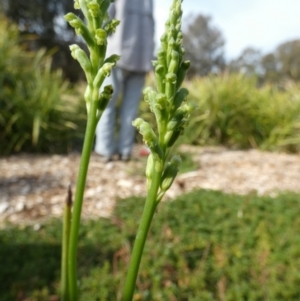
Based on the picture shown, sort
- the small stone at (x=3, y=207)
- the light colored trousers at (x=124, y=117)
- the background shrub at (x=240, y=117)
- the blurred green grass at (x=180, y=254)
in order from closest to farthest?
the blurred green grass at (x=180, y=254), the small stone at (x=3, y=207), the light colored trousers at (x=124, y=117), the background shrub at (x=240, y=117)

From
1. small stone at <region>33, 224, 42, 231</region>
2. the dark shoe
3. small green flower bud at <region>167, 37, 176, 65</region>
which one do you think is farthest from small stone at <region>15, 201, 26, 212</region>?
small green flower bud at <region>167, 37, 176, 65</region>

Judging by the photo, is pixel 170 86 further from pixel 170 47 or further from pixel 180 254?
pixel 180 254

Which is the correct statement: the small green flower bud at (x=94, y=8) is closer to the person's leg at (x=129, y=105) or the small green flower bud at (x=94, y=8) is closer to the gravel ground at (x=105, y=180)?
the gravel ground at (x=105, y=180)

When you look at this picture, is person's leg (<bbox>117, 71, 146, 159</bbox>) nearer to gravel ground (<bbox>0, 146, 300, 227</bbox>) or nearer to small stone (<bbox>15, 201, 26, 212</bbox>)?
gravel ground (<bbox>0, 146, 300, 227</bbox>)

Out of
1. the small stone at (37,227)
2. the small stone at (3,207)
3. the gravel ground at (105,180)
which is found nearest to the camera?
the small stone at (37,227)

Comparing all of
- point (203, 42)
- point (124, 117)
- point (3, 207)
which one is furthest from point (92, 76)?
point (203, 42)

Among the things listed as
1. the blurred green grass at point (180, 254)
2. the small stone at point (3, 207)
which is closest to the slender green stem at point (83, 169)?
the blurred green grass at point (180, 254)
